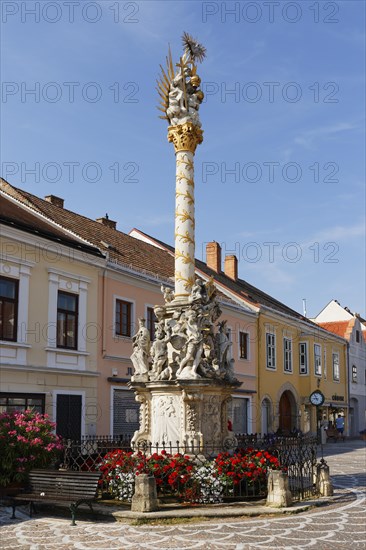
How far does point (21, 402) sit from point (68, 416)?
6.70 ft

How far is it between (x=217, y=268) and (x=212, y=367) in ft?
78.5

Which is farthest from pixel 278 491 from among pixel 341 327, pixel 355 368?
pixel 341 327

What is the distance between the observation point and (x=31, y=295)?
1975cm

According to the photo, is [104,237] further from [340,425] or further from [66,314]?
[340,425]


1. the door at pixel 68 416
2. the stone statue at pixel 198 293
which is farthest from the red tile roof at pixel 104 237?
the stone statue at pixel 198 293

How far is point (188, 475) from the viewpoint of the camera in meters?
12.0

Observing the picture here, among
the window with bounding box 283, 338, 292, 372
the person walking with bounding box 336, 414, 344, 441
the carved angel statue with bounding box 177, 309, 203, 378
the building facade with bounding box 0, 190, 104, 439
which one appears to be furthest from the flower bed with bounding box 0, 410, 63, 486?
the person walking with bounding box 336, 414, 344, 441

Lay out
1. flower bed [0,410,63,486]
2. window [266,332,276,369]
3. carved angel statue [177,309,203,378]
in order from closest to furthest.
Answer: flower bed [0,410,63,486] < carved angel statue [177,309,203,378] < window [266,332,276,369]

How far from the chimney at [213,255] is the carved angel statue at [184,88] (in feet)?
70.0

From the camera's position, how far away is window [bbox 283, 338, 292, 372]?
37.2 m

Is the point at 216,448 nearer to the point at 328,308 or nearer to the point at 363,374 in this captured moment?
the point at 363,374

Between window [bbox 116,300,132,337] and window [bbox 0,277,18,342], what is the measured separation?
4942 mm

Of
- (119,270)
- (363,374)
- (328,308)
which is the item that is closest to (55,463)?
(119,270)

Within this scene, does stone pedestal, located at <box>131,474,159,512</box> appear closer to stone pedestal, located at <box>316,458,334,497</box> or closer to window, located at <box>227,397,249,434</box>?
stone pedestal, located at <box>316,458,334,497</box>
